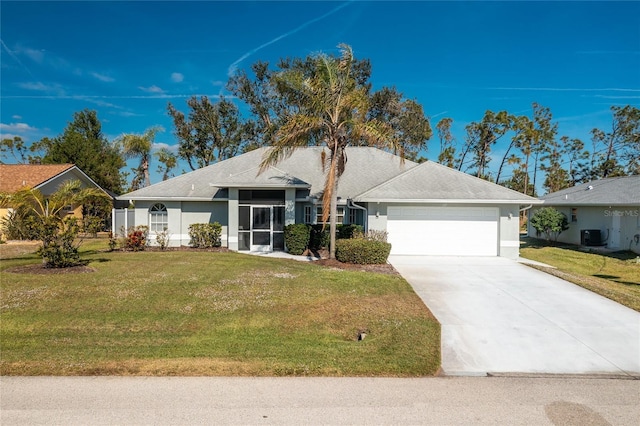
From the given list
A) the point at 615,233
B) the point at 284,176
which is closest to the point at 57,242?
the point at 284,176

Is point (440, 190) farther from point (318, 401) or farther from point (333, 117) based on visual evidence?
point (318, 401)

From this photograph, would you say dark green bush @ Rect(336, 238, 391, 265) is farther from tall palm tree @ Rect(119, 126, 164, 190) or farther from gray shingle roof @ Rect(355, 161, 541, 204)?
tall palm tree @ Rect(119, 126, 164, 190)

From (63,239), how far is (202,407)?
872 cm

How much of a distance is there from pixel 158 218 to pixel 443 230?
1316 centimetres

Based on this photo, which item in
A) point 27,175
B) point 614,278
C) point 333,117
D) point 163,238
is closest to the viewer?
point 333,117

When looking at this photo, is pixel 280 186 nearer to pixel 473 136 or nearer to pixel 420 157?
pixel 420 157

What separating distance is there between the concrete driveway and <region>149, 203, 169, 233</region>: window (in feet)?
38.6

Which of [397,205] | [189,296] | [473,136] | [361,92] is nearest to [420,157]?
[473,136]

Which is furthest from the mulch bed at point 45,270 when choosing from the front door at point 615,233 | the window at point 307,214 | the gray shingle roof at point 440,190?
the front door at point 615,233

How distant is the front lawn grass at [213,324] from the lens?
511 centimetres

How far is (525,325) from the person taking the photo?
705 centimetres

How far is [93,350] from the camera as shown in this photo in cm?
555

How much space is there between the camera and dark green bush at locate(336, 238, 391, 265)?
12.5 metres

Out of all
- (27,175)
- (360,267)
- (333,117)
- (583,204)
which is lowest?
(360,267)
